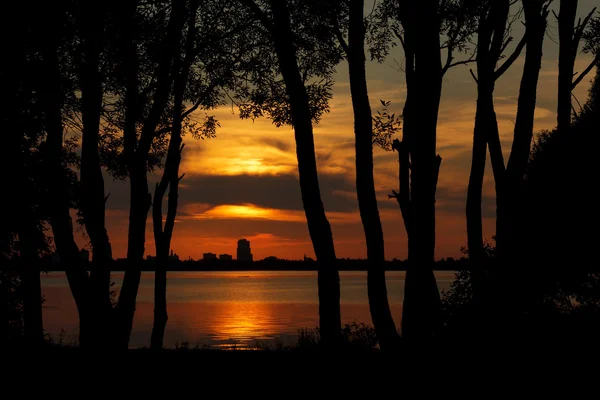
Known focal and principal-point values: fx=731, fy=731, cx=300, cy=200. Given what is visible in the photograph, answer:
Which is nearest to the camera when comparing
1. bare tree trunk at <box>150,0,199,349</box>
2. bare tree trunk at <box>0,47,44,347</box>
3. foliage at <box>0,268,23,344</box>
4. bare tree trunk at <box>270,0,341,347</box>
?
bare tree trunk at <box>0,47,44,347</box>

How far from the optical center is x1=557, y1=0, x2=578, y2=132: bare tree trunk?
1852 cm

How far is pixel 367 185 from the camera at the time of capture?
14992 mm

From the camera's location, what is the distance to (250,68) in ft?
73.3

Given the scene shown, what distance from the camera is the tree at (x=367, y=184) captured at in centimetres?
1477

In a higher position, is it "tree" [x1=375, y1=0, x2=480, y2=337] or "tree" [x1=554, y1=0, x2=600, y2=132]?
"tree" [x1=554, y1=0, x2=600, y2=132]

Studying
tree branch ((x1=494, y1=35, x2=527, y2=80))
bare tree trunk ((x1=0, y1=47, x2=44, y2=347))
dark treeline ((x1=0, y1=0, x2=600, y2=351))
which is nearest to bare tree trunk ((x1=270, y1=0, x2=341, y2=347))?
dark treeline ((x1=0, y1=0, x2=600, y2=351))

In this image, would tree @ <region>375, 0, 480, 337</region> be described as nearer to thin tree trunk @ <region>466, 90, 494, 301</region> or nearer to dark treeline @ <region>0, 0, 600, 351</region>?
dark treeline @ <region>0, 0, 600, 351</region>

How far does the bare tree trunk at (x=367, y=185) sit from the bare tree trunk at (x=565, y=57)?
19.4 feet

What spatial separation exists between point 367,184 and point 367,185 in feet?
0.07

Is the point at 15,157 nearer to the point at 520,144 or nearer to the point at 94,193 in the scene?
the point at 94,193

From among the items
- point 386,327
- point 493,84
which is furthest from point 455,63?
point 386,327

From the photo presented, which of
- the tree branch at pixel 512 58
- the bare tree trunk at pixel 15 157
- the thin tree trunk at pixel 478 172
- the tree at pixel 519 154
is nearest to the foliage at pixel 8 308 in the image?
the bare tree trunk at pixel 15 157

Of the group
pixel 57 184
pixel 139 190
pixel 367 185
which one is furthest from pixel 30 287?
pixel 367 185

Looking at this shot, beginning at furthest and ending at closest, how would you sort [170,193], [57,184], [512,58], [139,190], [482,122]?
[170,193] < [512,58] < [482,122] < [139,190] < [57,184]
